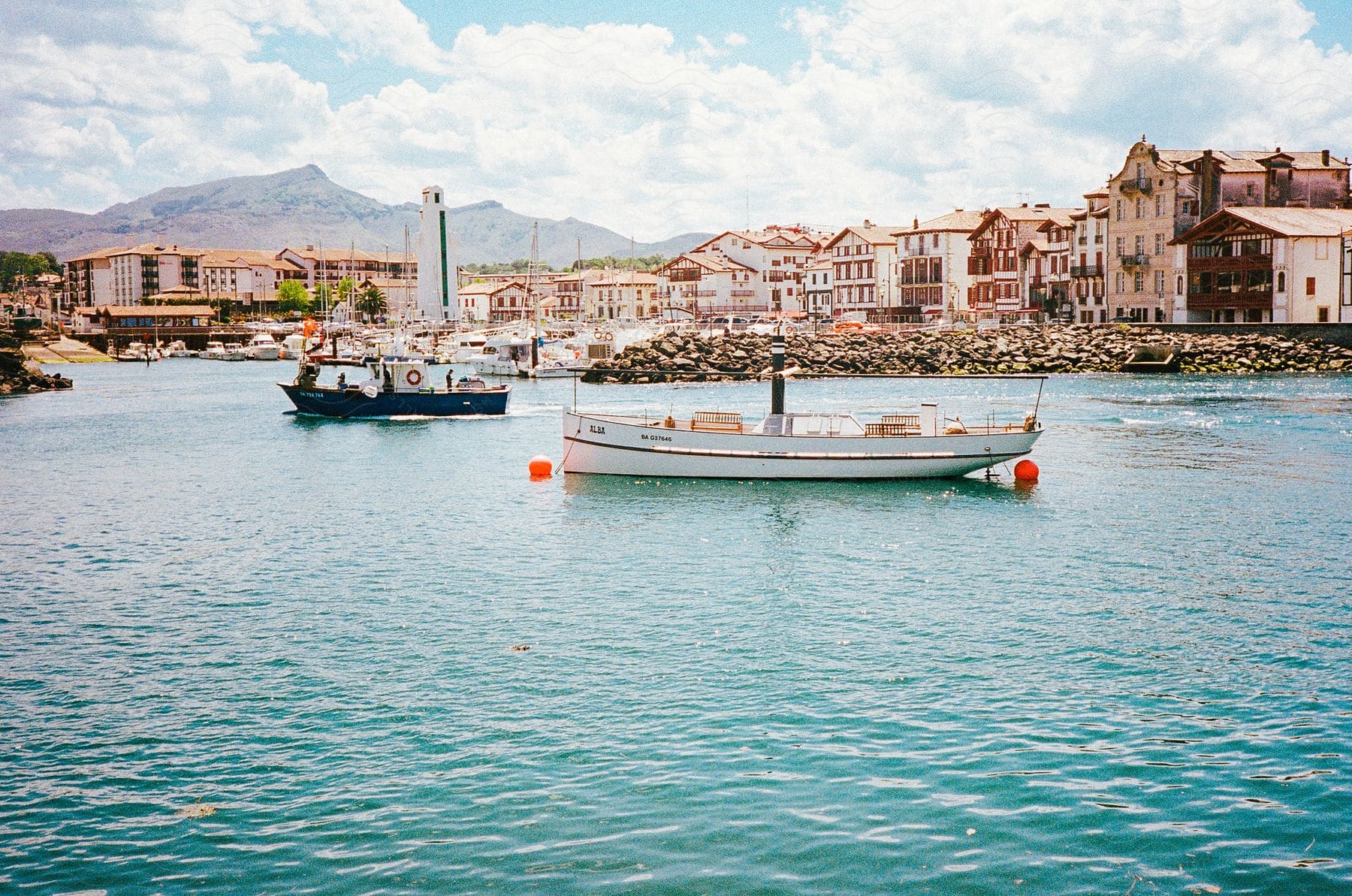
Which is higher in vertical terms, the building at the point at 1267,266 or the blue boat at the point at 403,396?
the building at the point at 1267,266

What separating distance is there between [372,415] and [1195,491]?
46907mm

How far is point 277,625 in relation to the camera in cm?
2408

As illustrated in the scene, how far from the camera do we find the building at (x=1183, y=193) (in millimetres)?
105625

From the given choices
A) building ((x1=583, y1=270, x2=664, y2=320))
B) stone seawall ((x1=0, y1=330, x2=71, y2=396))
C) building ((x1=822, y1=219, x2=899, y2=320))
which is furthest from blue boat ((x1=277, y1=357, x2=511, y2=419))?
building ((x1=583, y1=270, x2=664, y2=320))

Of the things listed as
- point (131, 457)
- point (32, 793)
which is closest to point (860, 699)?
point (32, 793)

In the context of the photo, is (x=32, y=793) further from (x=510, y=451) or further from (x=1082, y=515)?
(x=510, y=451)

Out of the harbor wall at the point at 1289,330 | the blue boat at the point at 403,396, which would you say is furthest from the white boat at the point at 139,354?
the harbor wall at the point at 1289,330

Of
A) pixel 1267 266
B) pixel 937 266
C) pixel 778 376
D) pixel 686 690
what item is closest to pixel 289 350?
pixel 937 266

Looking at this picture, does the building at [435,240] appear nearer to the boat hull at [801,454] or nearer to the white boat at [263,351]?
A: the white boat at [263,351]

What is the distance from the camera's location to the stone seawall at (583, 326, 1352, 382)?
92.4 meters

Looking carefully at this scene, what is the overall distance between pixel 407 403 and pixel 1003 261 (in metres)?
83.3

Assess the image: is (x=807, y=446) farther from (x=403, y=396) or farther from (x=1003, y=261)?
Answer: (x=1003, y=261)

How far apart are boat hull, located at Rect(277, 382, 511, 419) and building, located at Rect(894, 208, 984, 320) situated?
7732 centimetres

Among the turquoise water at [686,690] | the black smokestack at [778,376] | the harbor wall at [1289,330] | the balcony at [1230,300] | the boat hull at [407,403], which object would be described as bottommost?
the turquoise water at [686,690]
